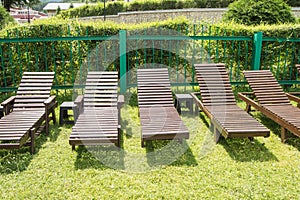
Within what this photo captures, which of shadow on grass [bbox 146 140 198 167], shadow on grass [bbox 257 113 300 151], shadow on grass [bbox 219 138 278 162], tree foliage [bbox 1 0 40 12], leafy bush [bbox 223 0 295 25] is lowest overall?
shadow on grass [bbox 146 140 198 167]

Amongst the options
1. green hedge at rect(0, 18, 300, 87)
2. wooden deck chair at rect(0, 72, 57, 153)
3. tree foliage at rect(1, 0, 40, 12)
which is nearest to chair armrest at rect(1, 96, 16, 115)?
wooden deck chair at rect(0, 72, 57, 153)

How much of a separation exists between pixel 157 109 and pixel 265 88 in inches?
95.1

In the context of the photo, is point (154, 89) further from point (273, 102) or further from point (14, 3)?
point (14, 3)

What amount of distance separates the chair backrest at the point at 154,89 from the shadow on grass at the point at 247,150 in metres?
1.46

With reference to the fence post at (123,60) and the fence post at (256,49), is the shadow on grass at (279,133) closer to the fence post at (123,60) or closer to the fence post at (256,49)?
the fence post at (256,49)

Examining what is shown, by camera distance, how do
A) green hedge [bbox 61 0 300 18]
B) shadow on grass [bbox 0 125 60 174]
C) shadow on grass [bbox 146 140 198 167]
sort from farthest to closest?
green hedge [bbox 61 0 300 18], shadow on grass [bbox 146 140 198 167], shadow on grass [bbox 0 125 60 174]

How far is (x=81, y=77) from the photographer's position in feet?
27.2

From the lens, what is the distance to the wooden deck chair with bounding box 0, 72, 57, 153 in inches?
185

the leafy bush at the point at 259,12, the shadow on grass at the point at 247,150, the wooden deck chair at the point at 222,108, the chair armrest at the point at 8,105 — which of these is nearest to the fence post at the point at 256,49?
the wooden deck chair at the point at 222,108

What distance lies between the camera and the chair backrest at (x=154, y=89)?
6059mm

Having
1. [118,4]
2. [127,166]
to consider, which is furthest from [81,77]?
[118,4]

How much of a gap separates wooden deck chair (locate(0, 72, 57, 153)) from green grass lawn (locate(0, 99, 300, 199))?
304 mm

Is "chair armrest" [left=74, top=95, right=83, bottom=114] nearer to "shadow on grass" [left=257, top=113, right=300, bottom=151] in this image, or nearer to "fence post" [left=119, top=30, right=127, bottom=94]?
"fence post" [left=119, top=30, right=127, bottom=94]

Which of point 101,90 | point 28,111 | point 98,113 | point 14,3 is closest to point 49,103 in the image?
point 28,111
